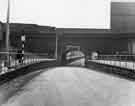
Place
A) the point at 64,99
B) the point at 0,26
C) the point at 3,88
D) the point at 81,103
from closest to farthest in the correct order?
the point at 81,103
the point at 64,99
the point at 3,88
the point at 0,26

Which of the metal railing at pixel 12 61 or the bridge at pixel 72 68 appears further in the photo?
the metal railing at pixel 12 61

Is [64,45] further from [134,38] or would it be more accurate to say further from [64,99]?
[64,99]

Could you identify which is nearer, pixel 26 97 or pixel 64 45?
pixel 26 97

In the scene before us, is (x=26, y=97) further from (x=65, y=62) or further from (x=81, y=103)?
(x=65, y=62)

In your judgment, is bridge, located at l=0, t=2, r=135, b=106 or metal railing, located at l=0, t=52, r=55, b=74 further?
metal railing, located at l=0, t=52, r=55, b=74

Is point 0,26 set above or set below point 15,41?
above

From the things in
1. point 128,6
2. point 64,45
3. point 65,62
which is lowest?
point 65,62

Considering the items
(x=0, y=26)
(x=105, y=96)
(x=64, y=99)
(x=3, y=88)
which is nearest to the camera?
(x=64, y=99)

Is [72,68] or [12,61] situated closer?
[12,61]

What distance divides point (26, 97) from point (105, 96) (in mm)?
2480

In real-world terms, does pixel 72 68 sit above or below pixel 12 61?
below

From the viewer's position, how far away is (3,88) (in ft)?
19.5

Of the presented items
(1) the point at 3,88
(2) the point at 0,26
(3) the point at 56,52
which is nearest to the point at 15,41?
(2) the point at 0,26

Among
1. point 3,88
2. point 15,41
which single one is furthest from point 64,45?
point 3,88
